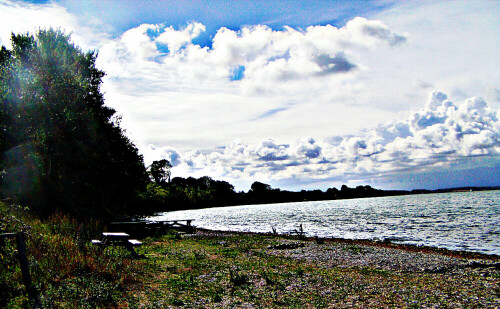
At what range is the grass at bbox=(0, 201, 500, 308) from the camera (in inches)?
369

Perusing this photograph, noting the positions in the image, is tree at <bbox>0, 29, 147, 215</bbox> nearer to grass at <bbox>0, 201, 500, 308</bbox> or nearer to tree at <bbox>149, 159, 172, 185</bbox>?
grass at <bbox>0, 201, 500, 308</bbox>

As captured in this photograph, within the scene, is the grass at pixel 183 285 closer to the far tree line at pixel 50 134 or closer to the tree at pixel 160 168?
the far tree line at pixel 50 134

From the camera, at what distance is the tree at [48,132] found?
98.8 ft

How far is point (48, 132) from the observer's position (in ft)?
98.6

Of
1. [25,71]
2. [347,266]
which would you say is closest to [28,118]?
[25,71]

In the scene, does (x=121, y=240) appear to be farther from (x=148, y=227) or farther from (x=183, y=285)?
(x=148, y=227)

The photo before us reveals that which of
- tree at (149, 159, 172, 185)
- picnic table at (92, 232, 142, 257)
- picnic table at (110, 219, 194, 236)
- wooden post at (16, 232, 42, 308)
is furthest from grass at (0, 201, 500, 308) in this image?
tree at (149, 159, 172, 185)

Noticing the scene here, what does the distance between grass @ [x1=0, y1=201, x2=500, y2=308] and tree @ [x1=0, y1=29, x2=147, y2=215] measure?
1756 centimetres

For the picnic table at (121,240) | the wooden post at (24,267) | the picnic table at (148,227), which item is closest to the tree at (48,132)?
the picnic table at (148,227)

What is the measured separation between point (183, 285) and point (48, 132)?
25.1m

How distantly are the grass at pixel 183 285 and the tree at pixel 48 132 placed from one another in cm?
1756

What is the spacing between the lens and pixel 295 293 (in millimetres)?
11023

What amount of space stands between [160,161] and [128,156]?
93191 mm

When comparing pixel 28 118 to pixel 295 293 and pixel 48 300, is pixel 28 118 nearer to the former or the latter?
pixel 48 300
